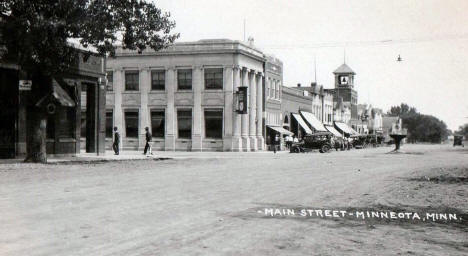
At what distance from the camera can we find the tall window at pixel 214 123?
161 feet

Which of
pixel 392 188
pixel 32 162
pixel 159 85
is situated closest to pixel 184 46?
pixel 159 85

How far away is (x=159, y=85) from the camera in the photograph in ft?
166

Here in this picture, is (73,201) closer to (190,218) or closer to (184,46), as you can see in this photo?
(190,218)

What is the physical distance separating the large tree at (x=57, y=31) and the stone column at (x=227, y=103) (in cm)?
2353

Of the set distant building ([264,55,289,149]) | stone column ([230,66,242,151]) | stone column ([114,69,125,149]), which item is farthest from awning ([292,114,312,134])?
stone column ([114,69,125,149])

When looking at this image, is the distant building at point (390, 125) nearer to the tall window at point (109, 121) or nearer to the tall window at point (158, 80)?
the tall window at point (158, 80)

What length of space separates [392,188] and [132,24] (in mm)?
13851

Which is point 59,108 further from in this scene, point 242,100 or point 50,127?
point 242,100

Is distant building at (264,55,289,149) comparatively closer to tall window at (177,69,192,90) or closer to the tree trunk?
tall window at (177,69,192,90)

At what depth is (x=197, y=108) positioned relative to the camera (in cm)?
4912

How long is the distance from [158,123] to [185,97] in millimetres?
3467

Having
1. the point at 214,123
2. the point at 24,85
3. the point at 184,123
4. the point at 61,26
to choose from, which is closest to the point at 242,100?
the point at 214,123

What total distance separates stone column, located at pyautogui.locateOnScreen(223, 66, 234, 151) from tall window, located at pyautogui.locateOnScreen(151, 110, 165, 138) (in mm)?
5719

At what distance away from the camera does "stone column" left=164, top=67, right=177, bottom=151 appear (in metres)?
49.4
